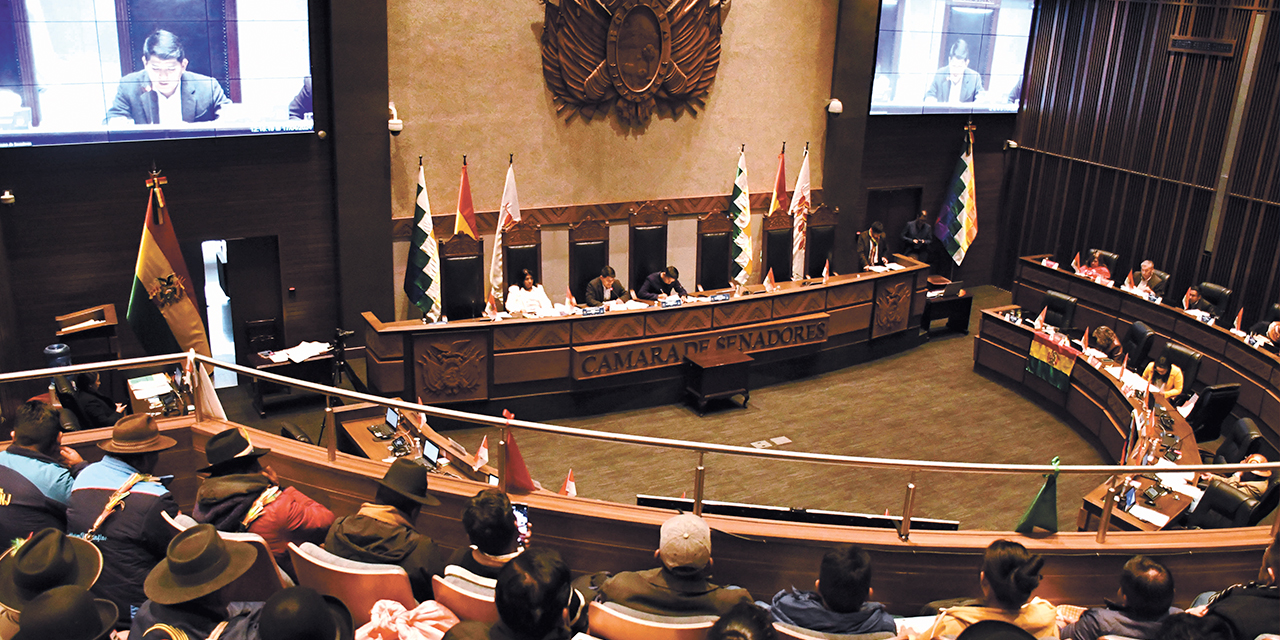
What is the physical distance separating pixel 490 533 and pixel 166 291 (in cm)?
534

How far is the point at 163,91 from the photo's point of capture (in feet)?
25.3

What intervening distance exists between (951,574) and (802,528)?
61 centimetres

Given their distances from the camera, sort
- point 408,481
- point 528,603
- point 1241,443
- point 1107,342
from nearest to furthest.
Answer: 1. point 528,603
2. point 408,481
3. point 1241,443
4. point 1107,342

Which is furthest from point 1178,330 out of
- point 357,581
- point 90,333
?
point 90,333

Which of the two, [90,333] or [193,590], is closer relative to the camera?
[193,590]

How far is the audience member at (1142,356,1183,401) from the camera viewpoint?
7801 millimetres

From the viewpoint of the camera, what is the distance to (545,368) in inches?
327

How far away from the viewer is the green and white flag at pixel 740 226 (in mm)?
10320

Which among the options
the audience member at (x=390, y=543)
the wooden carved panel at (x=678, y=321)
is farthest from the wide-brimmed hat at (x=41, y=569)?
the wooden carved panel at (x=678, y=321)

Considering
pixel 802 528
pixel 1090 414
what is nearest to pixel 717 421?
pixel 1090 414

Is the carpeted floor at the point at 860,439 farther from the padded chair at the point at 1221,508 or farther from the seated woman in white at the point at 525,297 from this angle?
the padded chair at the point at 1221,508

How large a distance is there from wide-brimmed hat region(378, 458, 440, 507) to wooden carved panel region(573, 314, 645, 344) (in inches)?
190

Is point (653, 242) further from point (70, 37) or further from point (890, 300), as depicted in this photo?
point (70, 37)

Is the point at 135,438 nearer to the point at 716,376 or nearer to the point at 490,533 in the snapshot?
the point at 490,533
